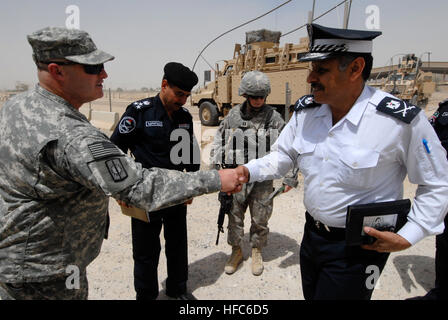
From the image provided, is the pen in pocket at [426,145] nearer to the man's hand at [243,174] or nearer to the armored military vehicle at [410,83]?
the man's hand at [243,174]

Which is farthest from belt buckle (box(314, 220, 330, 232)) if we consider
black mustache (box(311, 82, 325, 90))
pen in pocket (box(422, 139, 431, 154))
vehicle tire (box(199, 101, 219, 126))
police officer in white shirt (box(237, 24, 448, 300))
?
vehicle tire (box(199, 101, 219, 126))

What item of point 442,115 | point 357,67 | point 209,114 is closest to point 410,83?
point 209,114

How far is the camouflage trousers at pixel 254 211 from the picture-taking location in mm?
3131

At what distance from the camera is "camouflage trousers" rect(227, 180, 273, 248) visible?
313 centimetres

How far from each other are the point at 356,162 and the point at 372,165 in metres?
0.07

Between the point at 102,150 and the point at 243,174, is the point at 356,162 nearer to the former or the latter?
the point at 243,174

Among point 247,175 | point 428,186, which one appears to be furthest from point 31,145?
point 428,186

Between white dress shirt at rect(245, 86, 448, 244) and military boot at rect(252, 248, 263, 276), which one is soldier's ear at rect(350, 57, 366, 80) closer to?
white dress shirt at rect(245, 86, 448, 244)

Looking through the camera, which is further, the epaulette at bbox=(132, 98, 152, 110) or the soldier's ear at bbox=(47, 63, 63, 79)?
the epaulette at bbox=(132, 98, 152, 110)

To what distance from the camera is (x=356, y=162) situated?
1.43 m

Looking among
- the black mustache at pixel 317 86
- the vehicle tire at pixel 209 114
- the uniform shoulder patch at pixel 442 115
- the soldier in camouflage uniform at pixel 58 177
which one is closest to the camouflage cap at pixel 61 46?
the soldier in camouflage uniform at pixel 58 177

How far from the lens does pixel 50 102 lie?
1.37m
